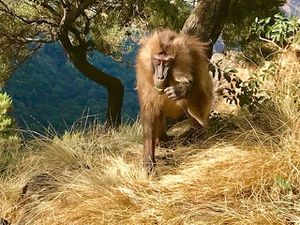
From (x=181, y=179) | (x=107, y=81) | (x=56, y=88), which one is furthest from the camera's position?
(x=56, y=88)

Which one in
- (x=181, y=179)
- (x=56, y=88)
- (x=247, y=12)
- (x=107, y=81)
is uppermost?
(x=247, y=12)

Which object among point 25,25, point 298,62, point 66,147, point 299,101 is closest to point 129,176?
point 66,147

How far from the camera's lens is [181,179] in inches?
135

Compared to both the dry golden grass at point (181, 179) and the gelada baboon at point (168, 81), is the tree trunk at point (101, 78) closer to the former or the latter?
the dry golden grass at point (181, 179)

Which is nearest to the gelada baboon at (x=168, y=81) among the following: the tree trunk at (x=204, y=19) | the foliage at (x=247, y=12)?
the tree trunk at (x=204, y=19)

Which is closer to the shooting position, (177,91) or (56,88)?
(177,91)

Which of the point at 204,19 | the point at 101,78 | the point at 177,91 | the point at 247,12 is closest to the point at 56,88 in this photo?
the point at 101,78

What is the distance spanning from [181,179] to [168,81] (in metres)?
0.64

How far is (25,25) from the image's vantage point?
9.17m

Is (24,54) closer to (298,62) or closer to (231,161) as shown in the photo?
(298,62)

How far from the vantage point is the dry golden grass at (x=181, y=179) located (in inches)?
119

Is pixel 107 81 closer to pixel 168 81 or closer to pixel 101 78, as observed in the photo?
pixel 101 78

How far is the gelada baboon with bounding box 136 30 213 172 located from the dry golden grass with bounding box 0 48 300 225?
0.84ft

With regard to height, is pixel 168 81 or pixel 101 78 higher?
pixel 168 81
